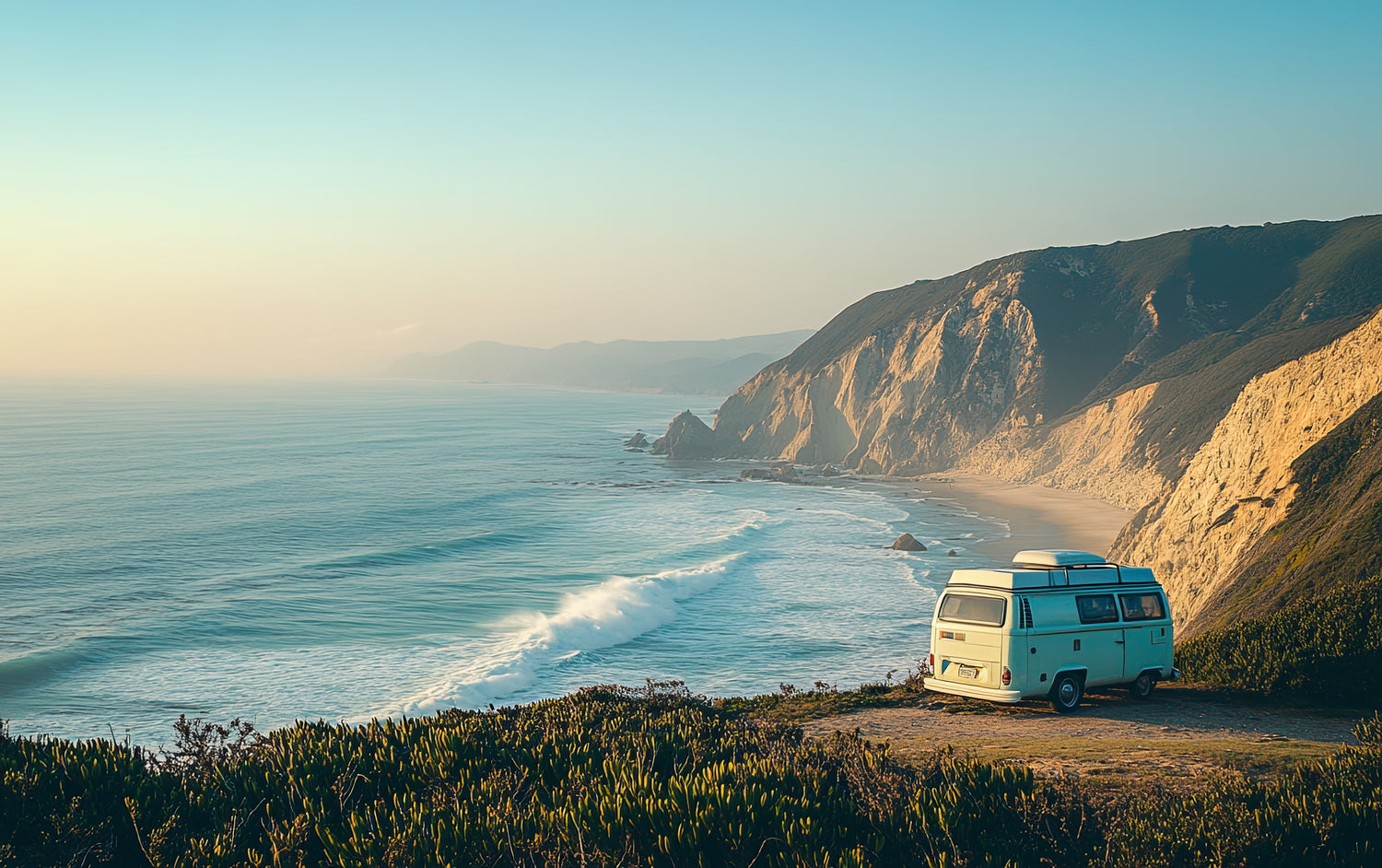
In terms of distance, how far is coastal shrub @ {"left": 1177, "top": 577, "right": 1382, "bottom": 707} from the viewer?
41.8 feet

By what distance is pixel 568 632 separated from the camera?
30.8 meters

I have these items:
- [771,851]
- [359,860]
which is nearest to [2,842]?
[359,860]

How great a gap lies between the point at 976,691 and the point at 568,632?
2023 cm

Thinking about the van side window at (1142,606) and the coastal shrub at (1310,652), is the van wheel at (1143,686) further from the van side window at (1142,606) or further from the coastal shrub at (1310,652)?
the coastal shrub at (1310,652)

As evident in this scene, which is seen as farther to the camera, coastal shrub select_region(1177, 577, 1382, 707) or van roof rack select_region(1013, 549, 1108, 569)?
van roof rack select_region(1013, 549, 1108, 569)

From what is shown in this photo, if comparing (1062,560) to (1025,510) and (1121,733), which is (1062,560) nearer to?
(1121,733)

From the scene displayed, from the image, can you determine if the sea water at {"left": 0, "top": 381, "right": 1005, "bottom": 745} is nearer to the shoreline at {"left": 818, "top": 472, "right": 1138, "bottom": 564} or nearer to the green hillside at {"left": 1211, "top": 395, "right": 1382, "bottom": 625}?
the shoreline at {"left": 818, "top": 472, "right": 1138, "bottom": 564}

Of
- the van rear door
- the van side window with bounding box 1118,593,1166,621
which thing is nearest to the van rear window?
the van rear door

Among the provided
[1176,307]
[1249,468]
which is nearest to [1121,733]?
[1249,468]

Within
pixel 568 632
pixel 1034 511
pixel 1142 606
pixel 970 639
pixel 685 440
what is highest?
pixel 1142 606

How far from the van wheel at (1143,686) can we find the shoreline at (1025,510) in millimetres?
29705

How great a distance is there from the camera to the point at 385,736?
8.94 meters

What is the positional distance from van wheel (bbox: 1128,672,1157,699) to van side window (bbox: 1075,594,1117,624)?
4.15 feet

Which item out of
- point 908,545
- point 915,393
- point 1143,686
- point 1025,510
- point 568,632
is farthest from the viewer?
point 915,393
